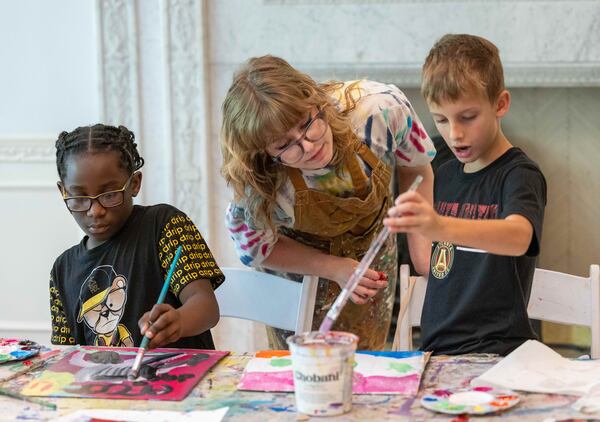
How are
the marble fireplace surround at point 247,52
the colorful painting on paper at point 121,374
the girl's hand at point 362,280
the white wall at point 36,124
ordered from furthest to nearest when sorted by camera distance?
the white wall at point 36,124, the marble fireplace surround at point 247,52, the girl's hand at point 362,280, the colorful painting on paper at point 121,374

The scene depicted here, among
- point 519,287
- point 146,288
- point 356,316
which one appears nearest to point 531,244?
point 519,287

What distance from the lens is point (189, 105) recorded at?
2947 mm

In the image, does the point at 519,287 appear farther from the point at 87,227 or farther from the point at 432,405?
the point at 87,227

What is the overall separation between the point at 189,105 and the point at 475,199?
1526mm

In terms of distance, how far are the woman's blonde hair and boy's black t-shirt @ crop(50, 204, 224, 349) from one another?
15 cm

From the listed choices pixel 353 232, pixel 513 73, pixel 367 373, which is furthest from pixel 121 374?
pixel 513 73

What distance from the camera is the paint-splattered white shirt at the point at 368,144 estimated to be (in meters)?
1.61

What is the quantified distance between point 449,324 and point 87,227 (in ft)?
2.18

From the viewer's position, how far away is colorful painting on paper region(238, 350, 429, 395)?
48.1 inches

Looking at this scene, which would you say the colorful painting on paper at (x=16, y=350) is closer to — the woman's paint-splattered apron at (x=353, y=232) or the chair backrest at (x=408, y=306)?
the woman's paint-splattered apron at (x=353, y=232)

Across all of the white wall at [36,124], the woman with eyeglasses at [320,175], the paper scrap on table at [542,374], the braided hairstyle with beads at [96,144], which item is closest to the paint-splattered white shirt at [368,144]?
the woman with eyeglasses at [320,175]

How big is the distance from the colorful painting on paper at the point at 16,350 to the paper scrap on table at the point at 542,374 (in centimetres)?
70

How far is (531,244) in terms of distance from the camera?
1402 mm

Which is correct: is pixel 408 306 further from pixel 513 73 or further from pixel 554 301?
pixel 513 73
